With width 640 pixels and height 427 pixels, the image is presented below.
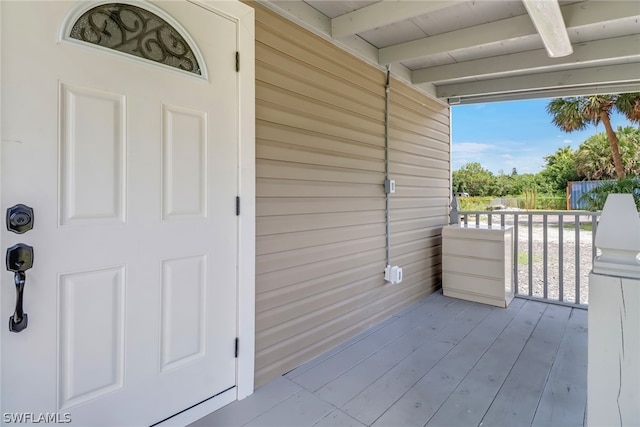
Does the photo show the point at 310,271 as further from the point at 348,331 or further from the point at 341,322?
the point at 348,331

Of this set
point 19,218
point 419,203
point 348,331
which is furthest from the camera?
point 419,203

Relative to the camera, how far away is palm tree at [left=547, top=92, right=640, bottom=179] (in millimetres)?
7965

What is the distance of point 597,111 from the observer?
868 centimetres

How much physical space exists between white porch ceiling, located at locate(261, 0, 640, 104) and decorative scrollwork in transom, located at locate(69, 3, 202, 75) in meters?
0.74

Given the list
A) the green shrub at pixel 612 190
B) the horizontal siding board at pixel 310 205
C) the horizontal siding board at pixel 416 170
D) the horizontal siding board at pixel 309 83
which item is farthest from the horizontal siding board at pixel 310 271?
the green shrub at pixel 612 190

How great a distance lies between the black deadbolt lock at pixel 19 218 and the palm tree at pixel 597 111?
34.4ft

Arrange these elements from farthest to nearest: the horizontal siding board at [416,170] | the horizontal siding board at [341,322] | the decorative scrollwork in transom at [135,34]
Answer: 1. the horizontal siding board at [416,170]
2. the horizontal siding board at [341,322]
3. the decorative scrollwork in transom at [135,34]

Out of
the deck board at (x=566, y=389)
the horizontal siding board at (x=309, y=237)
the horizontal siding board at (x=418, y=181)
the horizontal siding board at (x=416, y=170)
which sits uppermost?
the horizontal siding board at (x=416, y=170)

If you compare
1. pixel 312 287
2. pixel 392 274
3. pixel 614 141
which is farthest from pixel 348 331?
pixel 614 141

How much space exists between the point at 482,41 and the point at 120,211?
2786mm

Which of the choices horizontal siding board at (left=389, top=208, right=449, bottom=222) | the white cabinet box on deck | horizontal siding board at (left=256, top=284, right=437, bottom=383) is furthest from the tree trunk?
horizontal siding board at (left=256, top=284, right=437, bottom=383)

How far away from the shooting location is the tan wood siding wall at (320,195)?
6.88 ft

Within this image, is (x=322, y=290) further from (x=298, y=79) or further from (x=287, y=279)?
(x=298, y=79)

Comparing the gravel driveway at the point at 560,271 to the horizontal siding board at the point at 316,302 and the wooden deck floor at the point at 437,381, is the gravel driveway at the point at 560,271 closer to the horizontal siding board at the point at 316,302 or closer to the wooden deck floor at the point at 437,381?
the wooden deck floor at the point at 437,381
